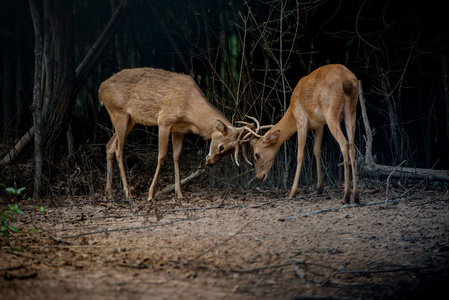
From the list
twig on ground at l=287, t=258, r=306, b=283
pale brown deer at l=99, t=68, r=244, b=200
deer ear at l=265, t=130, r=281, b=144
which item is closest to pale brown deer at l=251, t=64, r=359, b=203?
deer ear at l=265, t=130, r=281, b=144

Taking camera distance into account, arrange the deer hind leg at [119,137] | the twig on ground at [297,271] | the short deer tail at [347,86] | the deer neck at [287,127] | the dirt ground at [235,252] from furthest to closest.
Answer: the deer hind leg at [119,137], the deer neck at [287,127], the short deer tail at [347,86], the twig on ground at [297,271], the dirt ground at [235,252]

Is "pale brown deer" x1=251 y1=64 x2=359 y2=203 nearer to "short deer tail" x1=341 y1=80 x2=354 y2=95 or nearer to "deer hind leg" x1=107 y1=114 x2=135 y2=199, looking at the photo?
"short deer tail" x1=341 y1=80 x2=354 y2=95

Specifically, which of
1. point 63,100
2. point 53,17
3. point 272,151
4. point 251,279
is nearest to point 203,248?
point 251,279

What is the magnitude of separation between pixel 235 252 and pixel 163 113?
156 inches

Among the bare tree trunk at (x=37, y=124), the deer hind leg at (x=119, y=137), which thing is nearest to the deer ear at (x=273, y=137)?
the deer hind leg at (x=119, y=137)

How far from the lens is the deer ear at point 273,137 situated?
24.0 ft

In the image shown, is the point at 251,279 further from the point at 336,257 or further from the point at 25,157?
the point at 25,157

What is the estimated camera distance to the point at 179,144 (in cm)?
784

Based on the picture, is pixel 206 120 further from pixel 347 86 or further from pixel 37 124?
pixel 37 124

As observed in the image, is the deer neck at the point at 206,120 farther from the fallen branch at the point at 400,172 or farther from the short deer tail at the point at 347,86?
the fallen branch at the point at 400,172

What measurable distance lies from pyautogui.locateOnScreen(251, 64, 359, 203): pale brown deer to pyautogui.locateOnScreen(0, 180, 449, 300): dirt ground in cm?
89

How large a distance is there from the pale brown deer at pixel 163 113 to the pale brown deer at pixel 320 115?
0.59 m

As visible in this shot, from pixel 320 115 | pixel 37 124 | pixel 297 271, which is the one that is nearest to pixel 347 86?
pixel 320 115

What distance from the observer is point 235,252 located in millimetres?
3988
